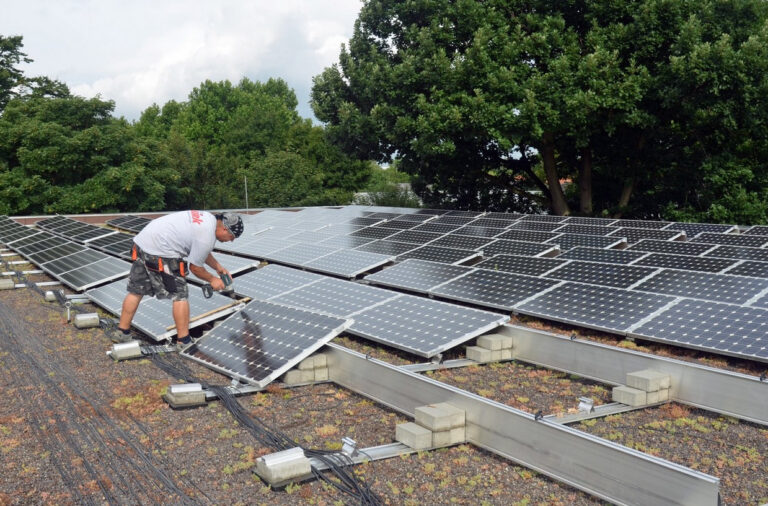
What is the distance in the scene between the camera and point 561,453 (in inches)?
226

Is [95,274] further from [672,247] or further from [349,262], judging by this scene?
[672,247]

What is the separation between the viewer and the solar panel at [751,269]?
38.4ft

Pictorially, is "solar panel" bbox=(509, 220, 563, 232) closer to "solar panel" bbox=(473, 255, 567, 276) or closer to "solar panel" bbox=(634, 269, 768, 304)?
"solar panel" bbox=(473, 255, 567, 276)

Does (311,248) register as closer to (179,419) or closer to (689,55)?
(179,419)

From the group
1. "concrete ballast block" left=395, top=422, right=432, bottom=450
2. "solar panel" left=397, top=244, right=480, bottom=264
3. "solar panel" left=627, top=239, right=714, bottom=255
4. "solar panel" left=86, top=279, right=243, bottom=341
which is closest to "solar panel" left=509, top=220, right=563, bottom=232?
"solar panel" left=627, top=239, right=714, bottom=255

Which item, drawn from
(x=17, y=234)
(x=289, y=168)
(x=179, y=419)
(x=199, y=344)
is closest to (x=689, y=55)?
(x=199, y=344)

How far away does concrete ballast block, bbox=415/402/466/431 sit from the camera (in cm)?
651

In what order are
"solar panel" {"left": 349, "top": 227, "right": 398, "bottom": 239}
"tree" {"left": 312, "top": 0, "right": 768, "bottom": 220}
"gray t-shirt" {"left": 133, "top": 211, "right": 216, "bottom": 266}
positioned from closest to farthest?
"gray t-shirt" {"left": 133, "top": 211, "right": 216, "bottom": 266}, "solar panel" {"left": 349, "top": 227, "right": 398, "bottom": 239}, "tree" {"left": 312, "top": 0, "right": 768, "bottom": 220}

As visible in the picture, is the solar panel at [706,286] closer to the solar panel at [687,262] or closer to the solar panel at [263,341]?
the solar panel at [687,262]

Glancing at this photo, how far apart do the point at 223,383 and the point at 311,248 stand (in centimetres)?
962

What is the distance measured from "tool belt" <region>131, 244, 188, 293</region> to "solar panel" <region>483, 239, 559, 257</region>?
26.8ft

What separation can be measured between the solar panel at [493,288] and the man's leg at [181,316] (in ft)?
15.3

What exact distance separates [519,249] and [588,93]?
11.5 metres

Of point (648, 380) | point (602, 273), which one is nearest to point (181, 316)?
point (648, 380)
